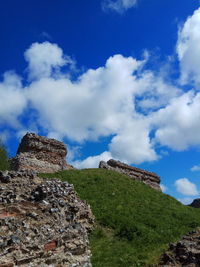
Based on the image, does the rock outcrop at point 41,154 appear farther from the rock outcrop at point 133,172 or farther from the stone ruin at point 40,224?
the stone ruin at point 40,224

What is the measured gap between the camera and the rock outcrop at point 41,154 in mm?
30406

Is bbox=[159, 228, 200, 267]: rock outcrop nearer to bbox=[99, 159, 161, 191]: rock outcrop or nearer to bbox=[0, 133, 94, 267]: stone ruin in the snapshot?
bbox=[0, 133, 94, 267]: stone ruin

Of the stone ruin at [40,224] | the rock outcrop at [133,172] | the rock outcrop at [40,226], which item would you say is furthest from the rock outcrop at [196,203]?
the rock outcrop at [40,226]

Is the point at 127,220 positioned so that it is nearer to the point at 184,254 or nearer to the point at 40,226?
the point at 40,226

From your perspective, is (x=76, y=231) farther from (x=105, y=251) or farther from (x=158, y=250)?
(x=158, y=250)

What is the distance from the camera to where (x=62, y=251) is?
11008 millimetres

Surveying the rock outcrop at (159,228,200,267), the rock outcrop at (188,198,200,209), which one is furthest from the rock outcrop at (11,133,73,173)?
the rock outcrop at (159,228,200,267)

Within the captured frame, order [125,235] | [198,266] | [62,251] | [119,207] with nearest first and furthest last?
[198,266], [62,251], [125,235], [119,207]

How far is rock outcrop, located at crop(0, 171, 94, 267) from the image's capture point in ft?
34.2

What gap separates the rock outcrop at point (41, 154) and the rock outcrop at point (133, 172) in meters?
4.47

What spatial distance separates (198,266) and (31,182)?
32.3 feet

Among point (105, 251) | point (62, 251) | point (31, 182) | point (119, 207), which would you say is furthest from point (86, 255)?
point (119, 207)

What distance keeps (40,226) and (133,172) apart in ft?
86.6

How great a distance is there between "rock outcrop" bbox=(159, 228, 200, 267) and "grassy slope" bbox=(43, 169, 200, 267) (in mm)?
1188
